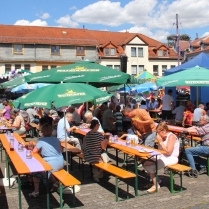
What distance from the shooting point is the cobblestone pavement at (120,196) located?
6.07 meters

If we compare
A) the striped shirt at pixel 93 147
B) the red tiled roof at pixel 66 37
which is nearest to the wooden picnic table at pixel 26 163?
the striped shirt at pixel 93 147

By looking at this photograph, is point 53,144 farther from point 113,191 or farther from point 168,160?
point 168,160

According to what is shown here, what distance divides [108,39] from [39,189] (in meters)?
49.0

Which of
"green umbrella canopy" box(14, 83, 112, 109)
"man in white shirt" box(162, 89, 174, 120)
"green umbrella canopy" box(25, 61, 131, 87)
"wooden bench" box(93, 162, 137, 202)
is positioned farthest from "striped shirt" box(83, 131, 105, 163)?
"man in white shirt" box(162, 89, 174, 120)

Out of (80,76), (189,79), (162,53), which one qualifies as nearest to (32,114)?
(80,76)

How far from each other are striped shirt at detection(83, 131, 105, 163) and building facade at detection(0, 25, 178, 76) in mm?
39111

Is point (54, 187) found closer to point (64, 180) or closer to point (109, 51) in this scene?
point (64, 180)

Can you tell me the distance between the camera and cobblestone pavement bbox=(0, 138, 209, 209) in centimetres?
607

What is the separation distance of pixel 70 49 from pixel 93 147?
140ft

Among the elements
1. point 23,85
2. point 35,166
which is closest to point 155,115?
point 23,85

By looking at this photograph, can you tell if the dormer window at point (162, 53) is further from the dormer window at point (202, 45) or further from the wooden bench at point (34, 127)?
the wooden bench at point (34, 127)

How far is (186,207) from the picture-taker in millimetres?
5895

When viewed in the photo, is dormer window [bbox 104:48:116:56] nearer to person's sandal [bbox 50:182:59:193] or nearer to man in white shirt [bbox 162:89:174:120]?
man in white shirt [bbox 162:89:174:120]

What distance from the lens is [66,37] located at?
163 ft
